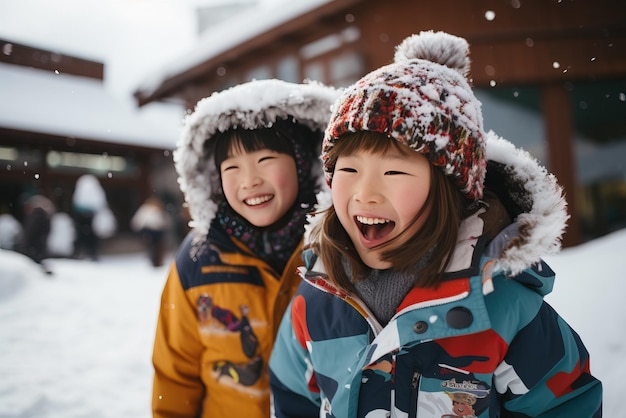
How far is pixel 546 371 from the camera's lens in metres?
0.92

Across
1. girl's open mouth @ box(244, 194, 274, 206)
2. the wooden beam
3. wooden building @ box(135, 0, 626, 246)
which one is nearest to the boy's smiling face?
girl's open mouth @ box(244, 194, 274, 206)

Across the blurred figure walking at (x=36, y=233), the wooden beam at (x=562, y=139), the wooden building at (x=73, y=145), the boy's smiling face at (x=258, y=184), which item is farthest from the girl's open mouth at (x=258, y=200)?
the wooden building at (x=73, y=145)

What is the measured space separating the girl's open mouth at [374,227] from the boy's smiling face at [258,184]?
1.56 ft

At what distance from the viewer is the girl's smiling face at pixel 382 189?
0.94 m

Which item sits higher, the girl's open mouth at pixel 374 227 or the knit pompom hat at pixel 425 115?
the knit pompom hat at pixel 425 115

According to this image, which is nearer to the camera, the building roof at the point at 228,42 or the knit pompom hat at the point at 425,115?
the knit pompom hat at the point at 425,115

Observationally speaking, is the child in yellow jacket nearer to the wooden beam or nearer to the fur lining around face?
the fur lining around face

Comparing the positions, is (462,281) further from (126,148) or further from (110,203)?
(110,203)

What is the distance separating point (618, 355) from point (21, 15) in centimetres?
374

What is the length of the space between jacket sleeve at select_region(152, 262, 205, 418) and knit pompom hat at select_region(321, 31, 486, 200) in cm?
89

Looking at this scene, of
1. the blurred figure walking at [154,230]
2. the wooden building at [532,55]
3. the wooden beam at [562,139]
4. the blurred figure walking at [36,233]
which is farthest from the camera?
the blurred figure walking at [154,230]

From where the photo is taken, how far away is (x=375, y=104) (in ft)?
3.17

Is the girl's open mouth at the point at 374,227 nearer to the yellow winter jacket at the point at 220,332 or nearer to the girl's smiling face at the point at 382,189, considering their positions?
the girl's smiling face at the point at 382,189

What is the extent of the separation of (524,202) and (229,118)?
3.47 feet
